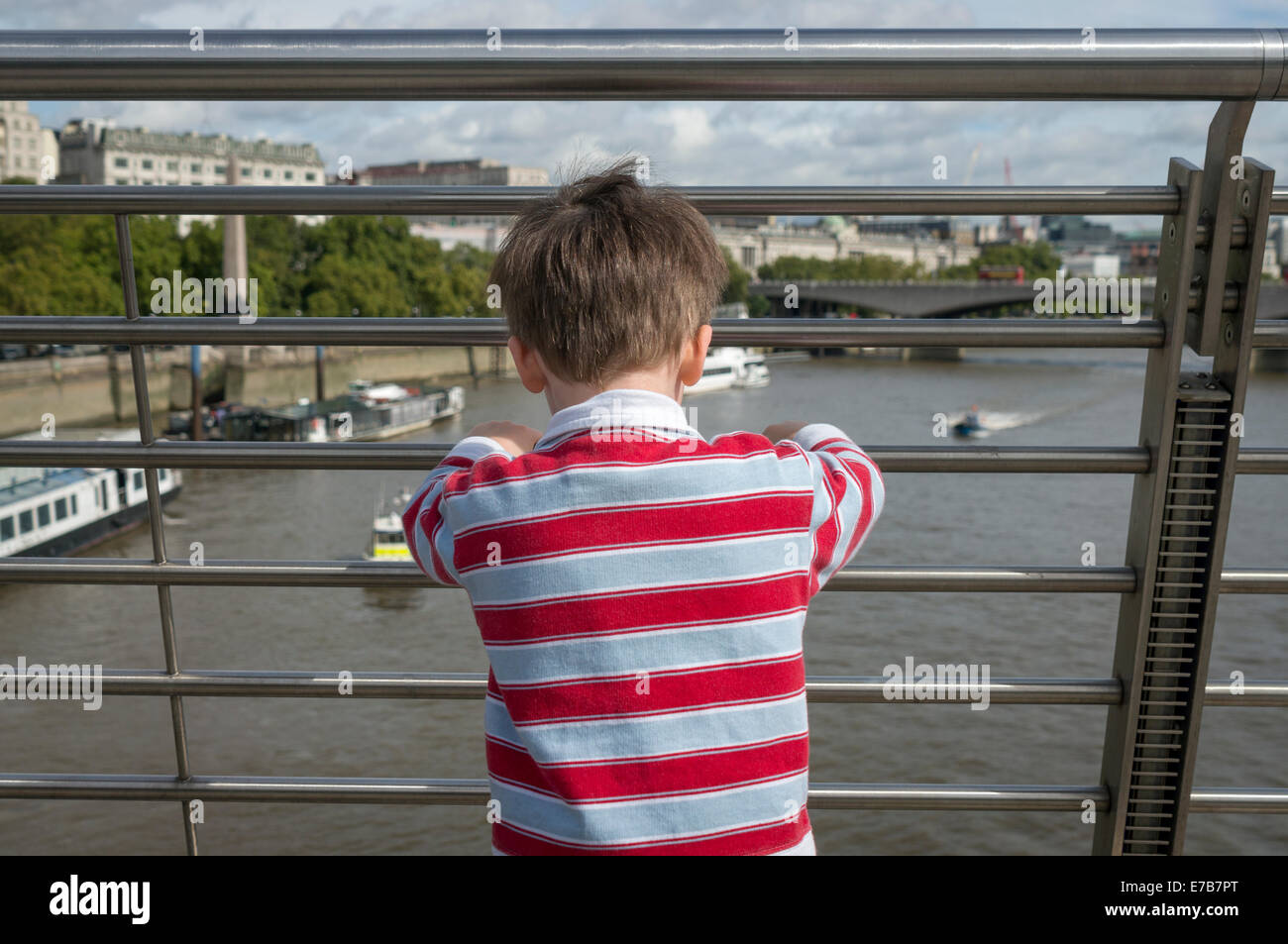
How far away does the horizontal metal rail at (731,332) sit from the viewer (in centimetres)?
150

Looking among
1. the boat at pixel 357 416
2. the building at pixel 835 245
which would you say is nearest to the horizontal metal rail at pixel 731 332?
the boat at pixel 357 416

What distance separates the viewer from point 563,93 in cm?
142

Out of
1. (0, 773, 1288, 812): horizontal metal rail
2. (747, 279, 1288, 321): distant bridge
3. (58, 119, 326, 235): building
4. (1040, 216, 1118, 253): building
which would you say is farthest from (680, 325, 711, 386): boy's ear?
(1040, 216, 1118, 253): building

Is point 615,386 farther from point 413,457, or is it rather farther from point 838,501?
point 413,457

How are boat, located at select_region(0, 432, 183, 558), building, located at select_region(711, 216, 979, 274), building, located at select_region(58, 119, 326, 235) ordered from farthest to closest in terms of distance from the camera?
building, located at select_region(58, 119, 326, 235)
building, located at select_region(711, 216, 979, 274)
boat, located at select_region(0, 432, 183, 558)

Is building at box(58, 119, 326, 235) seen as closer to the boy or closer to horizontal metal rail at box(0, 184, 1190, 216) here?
horizontal metal rail at box(0, 184, 1190, 216)

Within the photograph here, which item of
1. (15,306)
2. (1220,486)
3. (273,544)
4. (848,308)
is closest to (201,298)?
(1220,486)

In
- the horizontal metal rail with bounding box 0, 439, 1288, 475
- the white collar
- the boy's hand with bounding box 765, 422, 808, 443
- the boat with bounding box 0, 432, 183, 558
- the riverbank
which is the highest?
the white collar

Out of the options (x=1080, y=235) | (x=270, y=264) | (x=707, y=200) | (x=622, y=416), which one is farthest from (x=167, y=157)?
(x=622, y=416)

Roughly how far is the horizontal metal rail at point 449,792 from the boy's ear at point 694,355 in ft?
2.31

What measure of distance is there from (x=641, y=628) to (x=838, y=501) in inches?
9.8

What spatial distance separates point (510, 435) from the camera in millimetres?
1257

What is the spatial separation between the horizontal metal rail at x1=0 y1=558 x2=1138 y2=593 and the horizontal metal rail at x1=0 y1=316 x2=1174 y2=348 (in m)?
0.30

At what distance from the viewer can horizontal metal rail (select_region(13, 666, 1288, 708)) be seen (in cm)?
162
